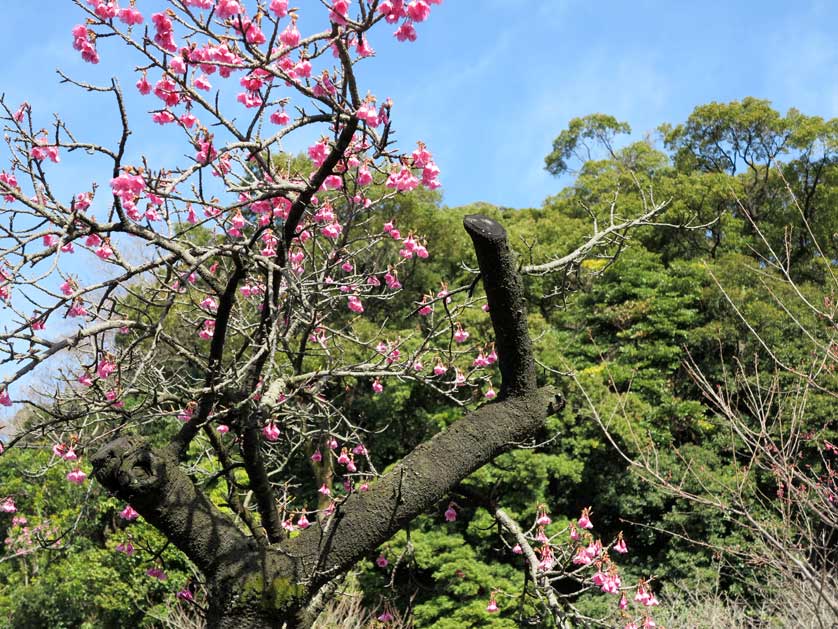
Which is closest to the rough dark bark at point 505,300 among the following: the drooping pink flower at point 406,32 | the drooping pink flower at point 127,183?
the drooping pink flower at point 406,32

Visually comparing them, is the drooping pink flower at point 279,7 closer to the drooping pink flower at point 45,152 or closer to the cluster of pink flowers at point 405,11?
the cluster of pink flowers at point 405,11

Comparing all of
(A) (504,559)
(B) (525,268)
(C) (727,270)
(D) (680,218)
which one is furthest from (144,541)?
(D) (680,218)

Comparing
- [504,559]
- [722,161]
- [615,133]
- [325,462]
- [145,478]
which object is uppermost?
[615,133]

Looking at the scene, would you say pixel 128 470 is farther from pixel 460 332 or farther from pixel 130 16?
pixel 460 332

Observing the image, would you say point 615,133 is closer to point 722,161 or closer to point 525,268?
point 722,161

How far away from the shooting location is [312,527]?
3.04 metres

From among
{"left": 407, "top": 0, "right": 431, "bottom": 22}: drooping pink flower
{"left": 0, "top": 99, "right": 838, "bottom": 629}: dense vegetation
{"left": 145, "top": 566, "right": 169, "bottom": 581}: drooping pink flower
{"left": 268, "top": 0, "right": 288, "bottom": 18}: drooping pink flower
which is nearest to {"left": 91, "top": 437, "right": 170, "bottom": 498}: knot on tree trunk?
{"left": 268, "top": 0, "right": 288, "bottom": 18}: drooping pink flower

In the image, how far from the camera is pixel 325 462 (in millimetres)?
12617

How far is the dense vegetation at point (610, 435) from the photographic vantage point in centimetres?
1064

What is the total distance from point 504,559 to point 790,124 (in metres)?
13.1

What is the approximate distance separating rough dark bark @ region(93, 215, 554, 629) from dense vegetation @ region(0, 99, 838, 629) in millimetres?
5272

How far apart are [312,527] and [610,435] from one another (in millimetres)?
7015

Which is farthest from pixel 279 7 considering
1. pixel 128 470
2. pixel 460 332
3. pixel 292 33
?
pixel 460 332

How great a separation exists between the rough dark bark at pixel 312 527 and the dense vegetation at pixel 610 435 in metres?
5.27
